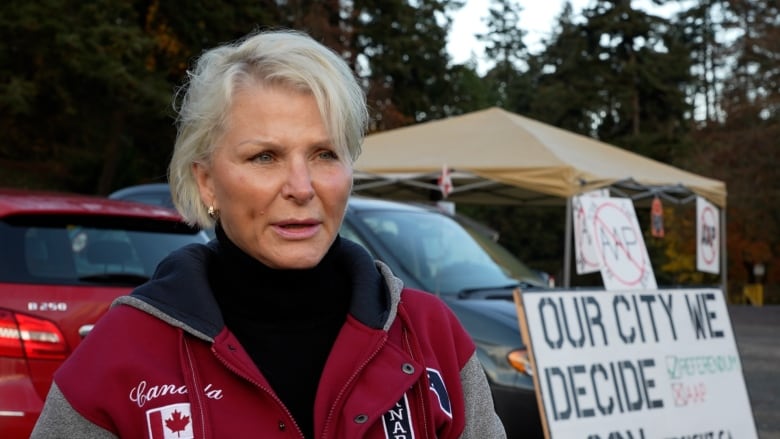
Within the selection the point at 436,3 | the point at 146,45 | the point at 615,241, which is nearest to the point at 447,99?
the point at 436,3

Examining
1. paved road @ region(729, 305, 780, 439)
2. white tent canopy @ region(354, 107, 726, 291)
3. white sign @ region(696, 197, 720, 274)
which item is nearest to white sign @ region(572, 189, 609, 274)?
white sign @ region(696, 197, 720, 274)

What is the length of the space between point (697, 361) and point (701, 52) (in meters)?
57.9

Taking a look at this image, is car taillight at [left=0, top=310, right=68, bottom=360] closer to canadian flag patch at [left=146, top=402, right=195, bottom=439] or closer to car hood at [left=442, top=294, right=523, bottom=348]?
car hood at [left=442, top=294, right=523, bottom=348]

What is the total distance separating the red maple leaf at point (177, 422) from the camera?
1624 millimetres

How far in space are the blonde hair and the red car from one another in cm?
288

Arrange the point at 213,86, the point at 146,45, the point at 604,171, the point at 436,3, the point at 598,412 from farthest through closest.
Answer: the point at 436,3 < the point at 146,45 < the point at 604,171 < the point at 598,412 < the point at 213,86

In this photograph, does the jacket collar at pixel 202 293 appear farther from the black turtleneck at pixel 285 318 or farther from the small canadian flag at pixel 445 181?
the small canadian flag at pixel 445 181

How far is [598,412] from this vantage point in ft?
16.8

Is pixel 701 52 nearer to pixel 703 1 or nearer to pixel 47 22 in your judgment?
pixel 703 1

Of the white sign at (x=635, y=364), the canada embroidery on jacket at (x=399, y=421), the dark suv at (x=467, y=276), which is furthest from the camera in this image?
the dark suv at (x=467, y=276)

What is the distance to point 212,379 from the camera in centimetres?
168

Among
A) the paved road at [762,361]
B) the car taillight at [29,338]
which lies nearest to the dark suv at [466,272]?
the paved road at [762,361]

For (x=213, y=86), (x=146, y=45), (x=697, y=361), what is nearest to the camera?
(x=213, y=86)

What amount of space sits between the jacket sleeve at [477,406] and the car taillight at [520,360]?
14.1 ft
